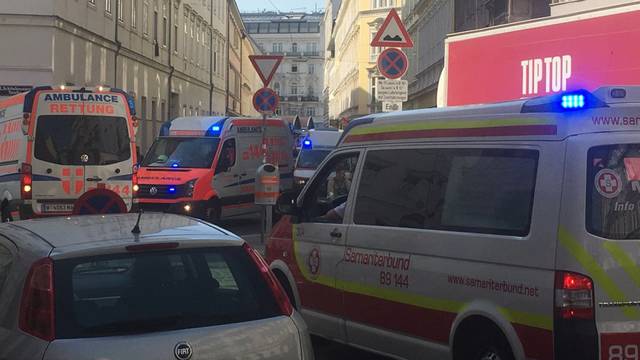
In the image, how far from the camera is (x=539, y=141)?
4484 mm

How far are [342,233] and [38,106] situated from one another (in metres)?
A: 9.00

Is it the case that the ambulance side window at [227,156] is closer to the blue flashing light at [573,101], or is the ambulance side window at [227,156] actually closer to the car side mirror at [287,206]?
the car side mirror at [287,206]

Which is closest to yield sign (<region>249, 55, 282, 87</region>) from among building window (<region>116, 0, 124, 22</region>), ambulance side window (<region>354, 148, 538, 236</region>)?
ambulance side window (<region>354, 148, 538, 236</region>)

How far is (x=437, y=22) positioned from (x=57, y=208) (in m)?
28.7

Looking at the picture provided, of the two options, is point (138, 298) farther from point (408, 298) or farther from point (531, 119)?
point (531, 119)

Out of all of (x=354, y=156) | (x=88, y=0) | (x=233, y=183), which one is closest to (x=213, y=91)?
(x=88, y=0)

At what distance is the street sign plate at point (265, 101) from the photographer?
1491cm

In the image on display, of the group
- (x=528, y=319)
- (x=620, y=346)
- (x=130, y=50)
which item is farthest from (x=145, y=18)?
(x=620, y=346)

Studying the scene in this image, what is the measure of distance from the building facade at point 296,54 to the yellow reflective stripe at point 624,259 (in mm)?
137365

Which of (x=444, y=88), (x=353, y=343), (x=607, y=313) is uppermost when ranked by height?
(x=444, y=88)

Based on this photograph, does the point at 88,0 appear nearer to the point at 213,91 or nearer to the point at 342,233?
the point at 342,233

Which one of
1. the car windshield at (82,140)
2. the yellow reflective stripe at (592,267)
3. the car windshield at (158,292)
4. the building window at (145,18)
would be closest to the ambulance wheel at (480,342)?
the yellow reflective stripe at (592,267)

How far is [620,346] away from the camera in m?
4.16

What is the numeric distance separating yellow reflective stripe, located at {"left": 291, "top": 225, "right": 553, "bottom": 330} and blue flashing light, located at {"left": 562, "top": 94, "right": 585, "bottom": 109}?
122 cm
